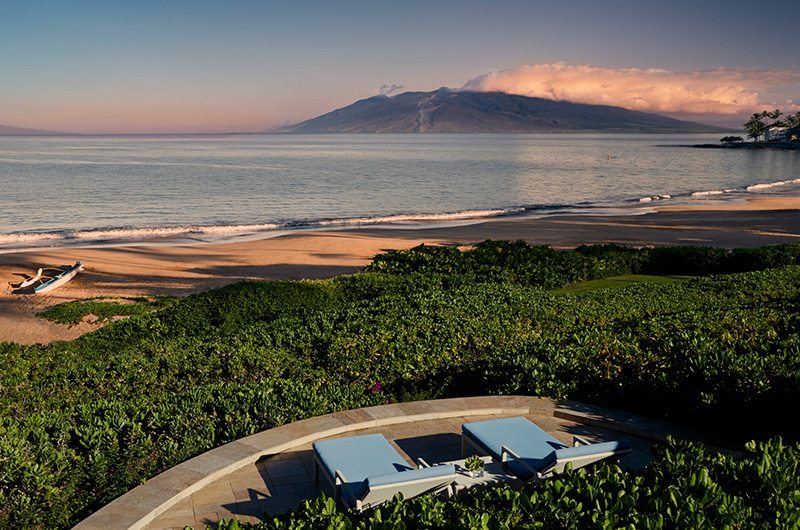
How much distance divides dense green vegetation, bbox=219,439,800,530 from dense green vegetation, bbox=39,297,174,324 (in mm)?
16164

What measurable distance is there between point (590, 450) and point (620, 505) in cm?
145

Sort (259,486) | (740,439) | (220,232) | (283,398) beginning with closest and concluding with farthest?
1. (259,486)
2. (740,439)
3. (283,398)
4. (220,232)

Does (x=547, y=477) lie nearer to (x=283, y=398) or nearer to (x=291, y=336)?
(x=283, y=398)

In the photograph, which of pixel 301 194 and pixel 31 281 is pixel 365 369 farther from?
pixel 301 194

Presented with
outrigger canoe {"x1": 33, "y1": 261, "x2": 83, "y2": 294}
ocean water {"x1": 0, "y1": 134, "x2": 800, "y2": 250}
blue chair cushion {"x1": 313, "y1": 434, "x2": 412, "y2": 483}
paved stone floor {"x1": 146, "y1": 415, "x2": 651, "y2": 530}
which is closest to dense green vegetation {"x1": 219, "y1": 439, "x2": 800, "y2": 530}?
blue chair cushion {"x1": 313, "y1": 434, "x2": 412, "y2": 483}

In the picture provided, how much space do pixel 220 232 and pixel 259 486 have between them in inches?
1492

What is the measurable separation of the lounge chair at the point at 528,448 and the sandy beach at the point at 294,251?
1492 cm

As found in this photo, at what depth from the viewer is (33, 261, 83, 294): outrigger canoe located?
23734 millimetres

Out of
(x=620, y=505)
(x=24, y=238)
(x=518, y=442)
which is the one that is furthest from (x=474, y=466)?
(x=24, y=238)

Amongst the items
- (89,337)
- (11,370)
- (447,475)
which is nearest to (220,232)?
(89,337)

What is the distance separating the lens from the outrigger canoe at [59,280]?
23734 mm

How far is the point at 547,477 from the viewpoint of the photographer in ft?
18.8

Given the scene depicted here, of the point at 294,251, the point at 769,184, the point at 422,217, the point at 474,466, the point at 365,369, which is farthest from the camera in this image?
the point at 769,184

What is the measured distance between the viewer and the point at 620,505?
4492 millimetres
